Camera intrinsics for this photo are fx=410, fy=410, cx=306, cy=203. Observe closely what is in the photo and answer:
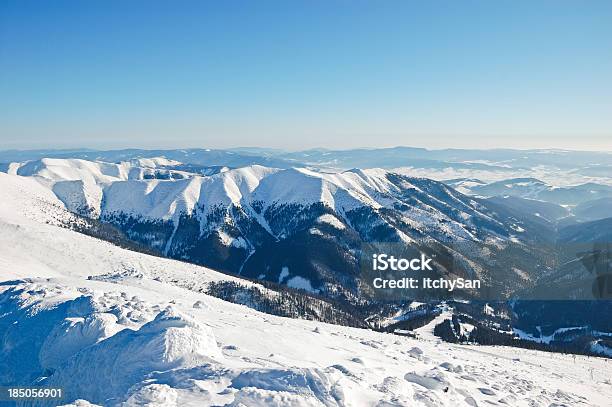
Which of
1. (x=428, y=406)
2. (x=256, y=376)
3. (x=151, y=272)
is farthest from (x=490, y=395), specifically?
(x=151, y=272)

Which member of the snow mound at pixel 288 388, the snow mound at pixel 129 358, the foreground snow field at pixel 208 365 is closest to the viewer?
the snow mound at pixel 288 388

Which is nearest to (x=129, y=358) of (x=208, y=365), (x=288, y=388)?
(x=208, y=365)

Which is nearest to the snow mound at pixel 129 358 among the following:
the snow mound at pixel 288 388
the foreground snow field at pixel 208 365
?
the foreground snow field at pixel 208 365

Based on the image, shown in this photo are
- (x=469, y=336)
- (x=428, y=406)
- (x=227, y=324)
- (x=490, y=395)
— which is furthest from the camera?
(x=469, y=336)

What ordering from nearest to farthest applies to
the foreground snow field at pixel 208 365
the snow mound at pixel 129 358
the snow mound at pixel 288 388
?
the snow mound at pixel 288 388 < the foreground snow field at pixel 208 365 < the snow mound at pixel 129 358

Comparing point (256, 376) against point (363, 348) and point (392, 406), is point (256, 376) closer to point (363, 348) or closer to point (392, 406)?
point (392, 406)

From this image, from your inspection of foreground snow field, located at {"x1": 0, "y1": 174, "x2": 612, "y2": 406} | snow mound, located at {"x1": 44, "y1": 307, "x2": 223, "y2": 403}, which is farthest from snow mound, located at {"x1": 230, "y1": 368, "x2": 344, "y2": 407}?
snow mound, located at {"x1": 44, "y1": 307, "x2": 223, "y2": 403}

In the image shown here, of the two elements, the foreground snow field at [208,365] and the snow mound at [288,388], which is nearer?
the snow mound at [288,388]

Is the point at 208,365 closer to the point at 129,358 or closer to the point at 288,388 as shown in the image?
the point at 129,358

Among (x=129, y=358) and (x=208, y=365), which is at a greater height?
(x=129, y=358)

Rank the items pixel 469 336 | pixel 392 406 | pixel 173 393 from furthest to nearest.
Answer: pixel 469 336, pixel 392 406, pixel 173 393

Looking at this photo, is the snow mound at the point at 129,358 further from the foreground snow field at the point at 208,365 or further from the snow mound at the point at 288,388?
the snow mound at the point at 288,388
